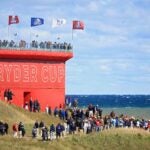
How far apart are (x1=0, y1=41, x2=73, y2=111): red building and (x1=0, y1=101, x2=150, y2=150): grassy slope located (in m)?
5.89

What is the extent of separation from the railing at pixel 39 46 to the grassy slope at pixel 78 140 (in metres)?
7.23

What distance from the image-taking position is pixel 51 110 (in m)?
63.2

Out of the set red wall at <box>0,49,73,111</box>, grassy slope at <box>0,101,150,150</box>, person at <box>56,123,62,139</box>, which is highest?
red wall at <box>0,49,73,111</box>

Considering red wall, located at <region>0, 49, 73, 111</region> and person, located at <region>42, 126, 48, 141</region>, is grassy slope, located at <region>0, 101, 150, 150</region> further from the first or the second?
red wall, located at <region>0, 49, 73, 111</region>

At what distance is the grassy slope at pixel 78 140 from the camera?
46969 millimetres

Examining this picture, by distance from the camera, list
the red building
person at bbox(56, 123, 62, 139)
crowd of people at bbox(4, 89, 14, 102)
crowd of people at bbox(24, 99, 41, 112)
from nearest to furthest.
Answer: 1. person at bbox(56, 123, 62, 139)
2. crowd of people at bbox(4, 89, 14, 102)
3. crowd of people at bbox(24, 99, 41, 112)
4. the red building

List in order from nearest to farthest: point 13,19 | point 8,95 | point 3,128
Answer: point 3,128 → point 8,95 → point 13,19

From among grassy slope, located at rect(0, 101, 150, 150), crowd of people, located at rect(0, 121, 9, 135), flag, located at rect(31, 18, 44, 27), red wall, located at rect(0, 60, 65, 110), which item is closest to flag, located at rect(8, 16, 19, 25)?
flag, located at rect(31, 18, 44, 27)

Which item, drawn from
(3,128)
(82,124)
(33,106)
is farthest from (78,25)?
(3,128)

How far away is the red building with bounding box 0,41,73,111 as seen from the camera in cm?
6316

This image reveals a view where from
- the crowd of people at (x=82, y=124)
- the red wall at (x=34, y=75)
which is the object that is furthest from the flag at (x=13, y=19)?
the crowd of people at (x=82, y=124)

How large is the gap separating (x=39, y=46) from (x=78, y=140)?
16848 millimetres

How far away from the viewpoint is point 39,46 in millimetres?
64375

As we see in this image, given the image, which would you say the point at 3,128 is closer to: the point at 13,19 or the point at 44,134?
the point at 44,134
